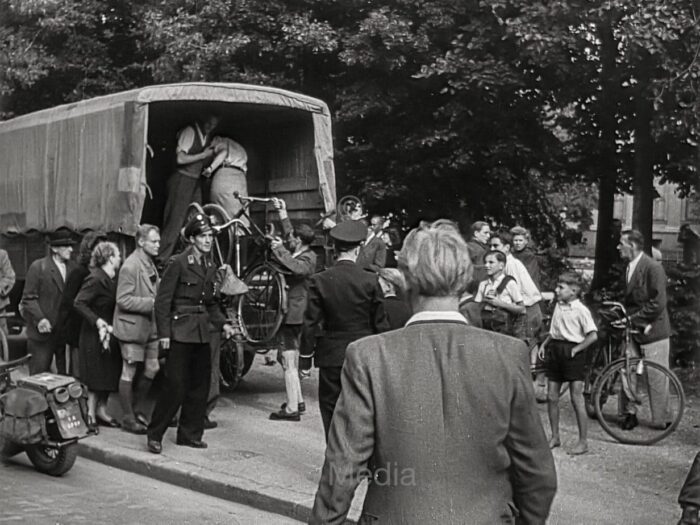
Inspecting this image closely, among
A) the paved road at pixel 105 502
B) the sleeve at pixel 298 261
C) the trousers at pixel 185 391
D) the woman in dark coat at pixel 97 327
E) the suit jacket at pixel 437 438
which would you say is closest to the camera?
the suit jacket at pixel 437 438

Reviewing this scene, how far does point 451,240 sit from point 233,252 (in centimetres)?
794

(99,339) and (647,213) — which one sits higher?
(647,213)

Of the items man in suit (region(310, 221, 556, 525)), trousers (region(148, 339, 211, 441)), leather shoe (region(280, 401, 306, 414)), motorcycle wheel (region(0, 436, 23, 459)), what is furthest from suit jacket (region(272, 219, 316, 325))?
man in suit (region(310, 221, 556, 525))

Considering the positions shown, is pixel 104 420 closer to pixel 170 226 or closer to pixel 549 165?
pixel 170 226

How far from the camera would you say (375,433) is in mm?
3279

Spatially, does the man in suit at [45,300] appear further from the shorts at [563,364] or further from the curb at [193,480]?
the shorts at [563,364]

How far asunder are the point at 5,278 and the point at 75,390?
4865mm

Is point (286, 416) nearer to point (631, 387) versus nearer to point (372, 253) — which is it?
point (372, 253)

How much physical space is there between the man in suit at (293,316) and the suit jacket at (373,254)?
0.91 meters

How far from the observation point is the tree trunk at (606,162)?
15.5 m

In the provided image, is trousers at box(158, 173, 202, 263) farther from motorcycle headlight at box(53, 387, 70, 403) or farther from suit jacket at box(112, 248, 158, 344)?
motorcycle headlight at box(53, 387, 70, 403)

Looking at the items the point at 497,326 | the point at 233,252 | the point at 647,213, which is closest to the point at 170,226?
the point at 233,252

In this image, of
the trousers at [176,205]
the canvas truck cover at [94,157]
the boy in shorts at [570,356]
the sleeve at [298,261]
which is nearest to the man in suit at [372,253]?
the canvas truck cover at [94,157]

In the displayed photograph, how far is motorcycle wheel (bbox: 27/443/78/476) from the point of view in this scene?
27.2 feet
